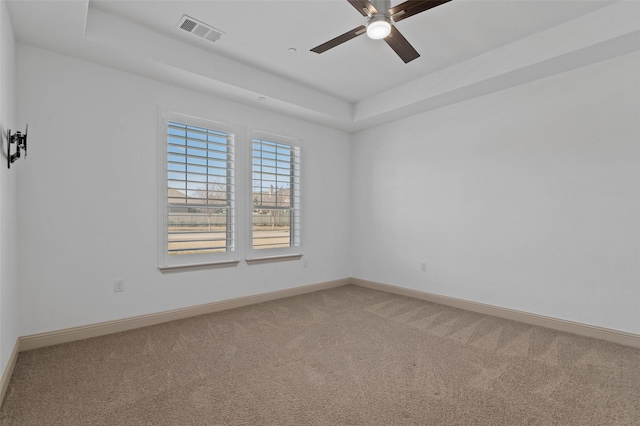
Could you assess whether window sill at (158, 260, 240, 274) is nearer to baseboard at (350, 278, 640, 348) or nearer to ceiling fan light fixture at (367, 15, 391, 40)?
baseboard at (350, 278, 640, 348)

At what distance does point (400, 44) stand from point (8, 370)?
389 cm

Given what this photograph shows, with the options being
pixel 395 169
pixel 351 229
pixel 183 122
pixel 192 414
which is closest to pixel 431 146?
pixel 395 169

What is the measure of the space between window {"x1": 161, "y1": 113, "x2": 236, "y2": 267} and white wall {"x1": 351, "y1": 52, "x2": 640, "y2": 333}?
251 centimetres

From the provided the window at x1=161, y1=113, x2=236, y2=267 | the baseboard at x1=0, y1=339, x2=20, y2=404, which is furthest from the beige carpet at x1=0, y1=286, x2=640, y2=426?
the window at x1=161, y1=113, x2=236, y2=267

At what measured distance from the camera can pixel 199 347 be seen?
9.52ft

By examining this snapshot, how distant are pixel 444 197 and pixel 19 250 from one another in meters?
4.70

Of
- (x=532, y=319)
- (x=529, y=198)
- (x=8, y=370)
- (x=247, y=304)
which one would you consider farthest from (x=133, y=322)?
(x=529, y=198)

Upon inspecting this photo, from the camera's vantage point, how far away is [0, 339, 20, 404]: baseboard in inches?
81.0

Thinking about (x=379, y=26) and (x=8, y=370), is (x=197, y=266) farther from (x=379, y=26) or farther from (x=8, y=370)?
(x=379, y=26)

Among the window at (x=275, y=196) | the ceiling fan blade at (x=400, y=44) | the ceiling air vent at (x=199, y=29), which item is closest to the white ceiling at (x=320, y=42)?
the ceiling air vent at (x=199, y=29)

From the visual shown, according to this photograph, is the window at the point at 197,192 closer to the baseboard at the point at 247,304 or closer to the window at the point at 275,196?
the window at the point at 275,196

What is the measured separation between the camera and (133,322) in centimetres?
336

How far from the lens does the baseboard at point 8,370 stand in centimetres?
206

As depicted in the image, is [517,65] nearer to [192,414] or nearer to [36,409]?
[192,414]
